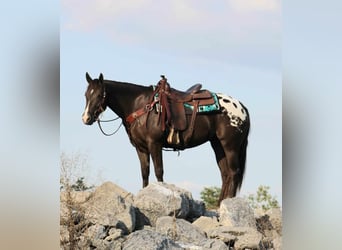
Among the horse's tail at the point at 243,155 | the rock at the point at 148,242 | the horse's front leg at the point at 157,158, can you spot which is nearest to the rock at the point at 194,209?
Answer: the horse's front leg at the point at 157,158

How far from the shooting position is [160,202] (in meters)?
6.03

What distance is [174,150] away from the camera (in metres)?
Result: 6.80

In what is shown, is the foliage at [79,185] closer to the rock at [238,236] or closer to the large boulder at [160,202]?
the large boulder at [160,202]

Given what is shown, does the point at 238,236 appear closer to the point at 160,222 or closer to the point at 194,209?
the point at 160,222

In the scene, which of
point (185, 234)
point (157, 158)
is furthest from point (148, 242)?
point (157, 158)

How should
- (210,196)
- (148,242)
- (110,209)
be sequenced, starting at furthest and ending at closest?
(210,196) < (110,209) < (148,242)

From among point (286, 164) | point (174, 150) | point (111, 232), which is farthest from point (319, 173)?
point (174, 150)

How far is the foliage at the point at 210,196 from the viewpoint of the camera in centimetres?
679

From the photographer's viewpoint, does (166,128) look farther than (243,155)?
No

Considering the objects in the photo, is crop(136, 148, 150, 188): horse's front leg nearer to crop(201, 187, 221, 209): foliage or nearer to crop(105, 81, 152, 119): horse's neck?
crop(105, 81, 152, 119): horse's neck

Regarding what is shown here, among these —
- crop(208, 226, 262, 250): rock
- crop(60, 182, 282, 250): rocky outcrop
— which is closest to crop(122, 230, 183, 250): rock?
crop(60, 182, 282, 250): rocky outcrop

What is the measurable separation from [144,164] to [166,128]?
0.49 meters

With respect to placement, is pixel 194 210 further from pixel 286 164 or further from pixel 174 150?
pixel 286 164

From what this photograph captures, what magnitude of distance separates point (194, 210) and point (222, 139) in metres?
1.04
